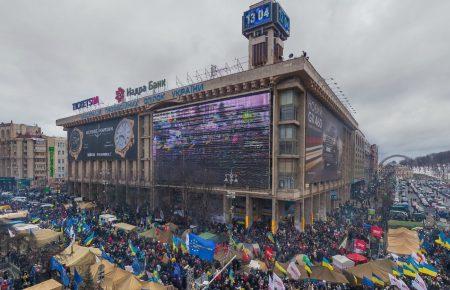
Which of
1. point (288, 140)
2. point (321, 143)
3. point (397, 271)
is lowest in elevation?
point (397, 271)

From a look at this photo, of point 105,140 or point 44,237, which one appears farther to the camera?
point 105,140

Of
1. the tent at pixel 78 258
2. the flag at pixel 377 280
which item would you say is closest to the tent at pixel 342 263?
the flag at pixel 377 280

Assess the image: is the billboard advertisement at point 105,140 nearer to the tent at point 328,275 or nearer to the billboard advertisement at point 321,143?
the billboard advertisement at point 321,143

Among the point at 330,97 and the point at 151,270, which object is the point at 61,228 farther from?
the point at 330,97

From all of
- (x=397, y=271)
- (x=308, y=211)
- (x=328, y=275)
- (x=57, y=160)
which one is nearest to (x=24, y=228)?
(x=328, y=275)

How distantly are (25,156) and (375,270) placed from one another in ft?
363

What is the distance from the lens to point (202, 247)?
17.8m

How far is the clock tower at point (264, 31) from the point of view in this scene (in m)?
43.1

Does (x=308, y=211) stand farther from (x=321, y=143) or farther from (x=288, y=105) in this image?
(x=288, y=105)

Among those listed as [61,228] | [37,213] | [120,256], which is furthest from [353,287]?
[37,213]

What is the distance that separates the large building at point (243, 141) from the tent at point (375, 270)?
53.5 feet

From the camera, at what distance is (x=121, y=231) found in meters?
30.4

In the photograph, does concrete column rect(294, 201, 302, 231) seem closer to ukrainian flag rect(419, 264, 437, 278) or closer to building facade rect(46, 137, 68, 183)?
ukrainian flag rect(419, 264, 437, 278)

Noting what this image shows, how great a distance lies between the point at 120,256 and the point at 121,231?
7.42 meters
